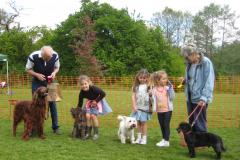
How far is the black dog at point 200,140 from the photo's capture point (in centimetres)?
650

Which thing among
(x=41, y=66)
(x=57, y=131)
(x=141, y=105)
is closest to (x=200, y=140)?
(x=141, y=105)

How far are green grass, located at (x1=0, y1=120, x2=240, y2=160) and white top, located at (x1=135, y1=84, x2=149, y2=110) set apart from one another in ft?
2.33

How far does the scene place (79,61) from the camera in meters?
38.0

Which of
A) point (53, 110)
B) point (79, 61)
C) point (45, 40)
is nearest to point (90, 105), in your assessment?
point (53, 110)

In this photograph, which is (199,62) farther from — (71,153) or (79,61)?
(79,61)

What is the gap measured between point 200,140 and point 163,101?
1394mm

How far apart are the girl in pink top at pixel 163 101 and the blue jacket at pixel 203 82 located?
73cm

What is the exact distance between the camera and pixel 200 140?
6625 mm

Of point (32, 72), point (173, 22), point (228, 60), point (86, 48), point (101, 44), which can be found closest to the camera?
point (32, 72)

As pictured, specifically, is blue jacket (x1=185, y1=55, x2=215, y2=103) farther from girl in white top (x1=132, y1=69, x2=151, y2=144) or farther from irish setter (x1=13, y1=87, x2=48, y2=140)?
irish setter (x1=13, y1=87, x2=48, y2=140)

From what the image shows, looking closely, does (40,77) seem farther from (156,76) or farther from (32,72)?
(156,76)

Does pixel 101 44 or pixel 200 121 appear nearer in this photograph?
pixel 200 121

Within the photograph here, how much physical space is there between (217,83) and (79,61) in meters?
13.0

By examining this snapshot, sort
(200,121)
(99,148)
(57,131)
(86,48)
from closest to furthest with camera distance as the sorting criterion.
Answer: (200,121) < (99,148) < (57,131) < (86,48)
